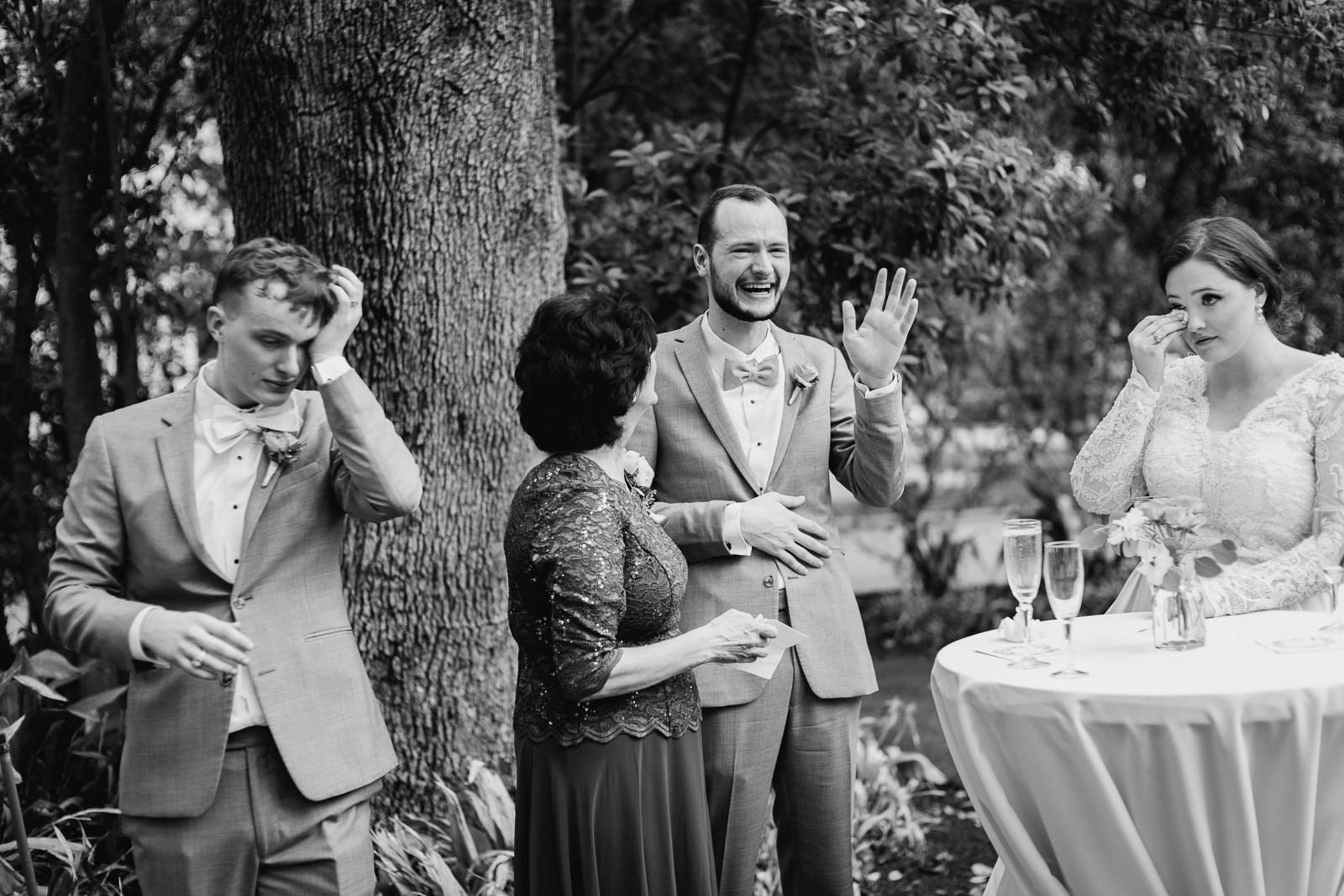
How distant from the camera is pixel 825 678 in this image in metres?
3.14

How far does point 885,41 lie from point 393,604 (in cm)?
298

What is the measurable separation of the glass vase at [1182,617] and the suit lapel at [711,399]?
102cm

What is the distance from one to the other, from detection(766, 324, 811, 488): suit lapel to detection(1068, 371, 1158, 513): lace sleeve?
0.91 metres

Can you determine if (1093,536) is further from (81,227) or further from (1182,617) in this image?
(81,227)

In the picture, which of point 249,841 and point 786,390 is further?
point 786,390

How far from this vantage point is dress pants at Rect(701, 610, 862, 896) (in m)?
3.06

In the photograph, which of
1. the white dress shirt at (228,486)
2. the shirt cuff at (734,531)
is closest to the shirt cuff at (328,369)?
the white dress shirt at (228,486)

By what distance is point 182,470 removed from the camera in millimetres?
2551

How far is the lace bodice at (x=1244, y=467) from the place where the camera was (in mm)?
3182

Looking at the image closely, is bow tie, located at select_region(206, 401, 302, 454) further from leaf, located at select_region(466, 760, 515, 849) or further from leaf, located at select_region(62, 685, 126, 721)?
leaf, located at select_region(62, 685, 126, 721)

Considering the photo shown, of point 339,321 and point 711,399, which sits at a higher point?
point 339,321

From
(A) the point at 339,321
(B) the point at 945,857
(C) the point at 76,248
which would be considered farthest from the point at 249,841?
(C) the point at 76,248

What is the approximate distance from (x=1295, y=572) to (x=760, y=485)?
55.2 inches

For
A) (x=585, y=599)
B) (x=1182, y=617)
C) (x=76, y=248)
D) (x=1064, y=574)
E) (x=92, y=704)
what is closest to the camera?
(x=585, y=599)
